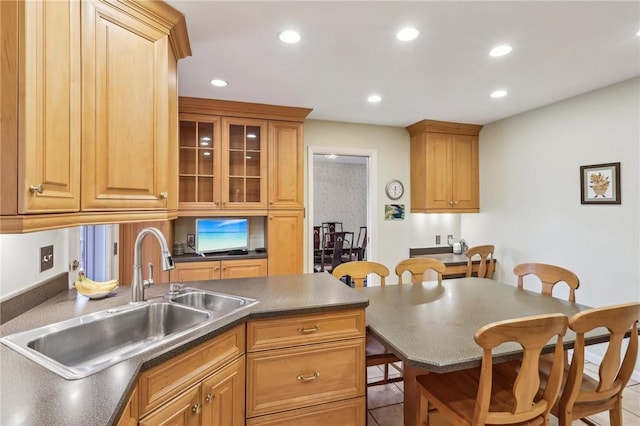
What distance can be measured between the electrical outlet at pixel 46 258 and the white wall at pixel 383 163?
2.93 meters

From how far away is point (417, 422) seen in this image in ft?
5.52

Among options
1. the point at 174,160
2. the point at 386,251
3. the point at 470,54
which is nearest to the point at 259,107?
the point at 174,160

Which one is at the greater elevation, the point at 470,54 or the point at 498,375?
the point at 470,54

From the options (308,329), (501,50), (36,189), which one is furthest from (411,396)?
(501,50)

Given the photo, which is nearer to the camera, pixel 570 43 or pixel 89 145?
pixel 89 145

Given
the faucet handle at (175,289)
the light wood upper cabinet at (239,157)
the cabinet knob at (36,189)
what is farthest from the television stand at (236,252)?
the cabinet knob at (36,189)

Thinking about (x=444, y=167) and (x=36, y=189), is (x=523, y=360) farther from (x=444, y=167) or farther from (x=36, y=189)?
(x=444, y=167)

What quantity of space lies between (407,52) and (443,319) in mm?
1786

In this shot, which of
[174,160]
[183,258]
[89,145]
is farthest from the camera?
[183,258]

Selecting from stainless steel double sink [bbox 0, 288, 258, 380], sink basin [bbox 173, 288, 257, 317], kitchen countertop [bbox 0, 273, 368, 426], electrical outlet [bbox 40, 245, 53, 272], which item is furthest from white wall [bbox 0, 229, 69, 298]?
sink basin [bbox 173, 288, 257, 317]

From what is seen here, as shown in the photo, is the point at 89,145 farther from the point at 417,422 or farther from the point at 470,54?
the point at 470,54

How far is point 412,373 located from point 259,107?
111 inches

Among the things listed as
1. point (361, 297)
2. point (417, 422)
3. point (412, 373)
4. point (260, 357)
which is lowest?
point (417, 422)

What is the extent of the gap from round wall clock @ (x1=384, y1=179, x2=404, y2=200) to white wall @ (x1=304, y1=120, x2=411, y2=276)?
0.06 metres
